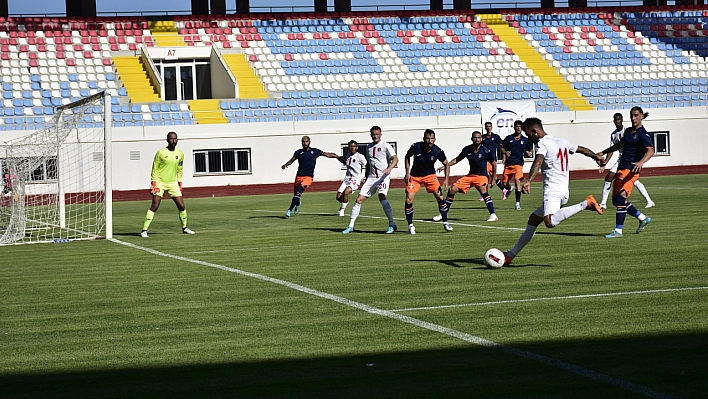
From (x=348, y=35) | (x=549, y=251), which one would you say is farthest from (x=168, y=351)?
(x=348, y=35)

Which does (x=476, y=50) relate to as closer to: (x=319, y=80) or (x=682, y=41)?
(x=319, y=80)

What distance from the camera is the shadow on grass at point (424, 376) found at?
19.3 feet

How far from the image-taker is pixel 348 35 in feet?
156

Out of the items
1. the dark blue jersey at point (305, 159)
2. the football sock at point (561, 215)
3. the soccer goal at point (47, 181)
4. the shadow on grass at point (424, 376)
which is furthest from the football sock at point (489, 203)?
the shadow on grass at point (424, 376)

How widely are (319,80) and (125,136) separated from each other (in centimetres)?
1037

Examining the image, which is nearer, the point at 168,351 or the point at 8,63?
the point at 168,351

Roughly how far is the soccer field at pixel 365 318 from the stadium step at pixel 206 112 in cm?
2362

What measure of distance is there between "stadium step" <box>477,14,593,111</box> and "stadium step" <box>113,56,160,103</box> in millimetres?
18785

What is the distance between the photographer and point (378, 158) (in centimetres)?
1858

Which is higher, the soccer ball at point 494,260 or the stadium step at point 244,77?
the stadium step at point 244,77

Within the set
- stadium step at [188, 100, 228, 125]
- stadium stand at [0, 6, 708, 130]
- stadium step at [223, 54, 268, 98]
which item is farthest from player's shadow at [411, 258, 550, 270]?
stadium step at [223, 54, 268, 98]

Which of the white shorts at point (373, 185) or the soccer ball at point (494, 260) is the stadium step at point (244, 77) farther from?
the soccer ball at point (494, 260)

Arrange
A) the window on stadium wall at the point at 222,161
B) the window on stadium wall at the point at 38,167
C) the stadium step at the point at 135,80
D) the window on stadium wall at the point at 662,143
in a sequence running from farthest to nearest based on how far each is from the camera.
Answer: the window on stadium wall at the point at 662,143, the stadium step at the point at 135,80, the window on stadium wall at the point at 222,161, the window on stadium wall at the point at 38,167

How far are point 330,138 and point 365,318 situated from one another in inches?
1273
